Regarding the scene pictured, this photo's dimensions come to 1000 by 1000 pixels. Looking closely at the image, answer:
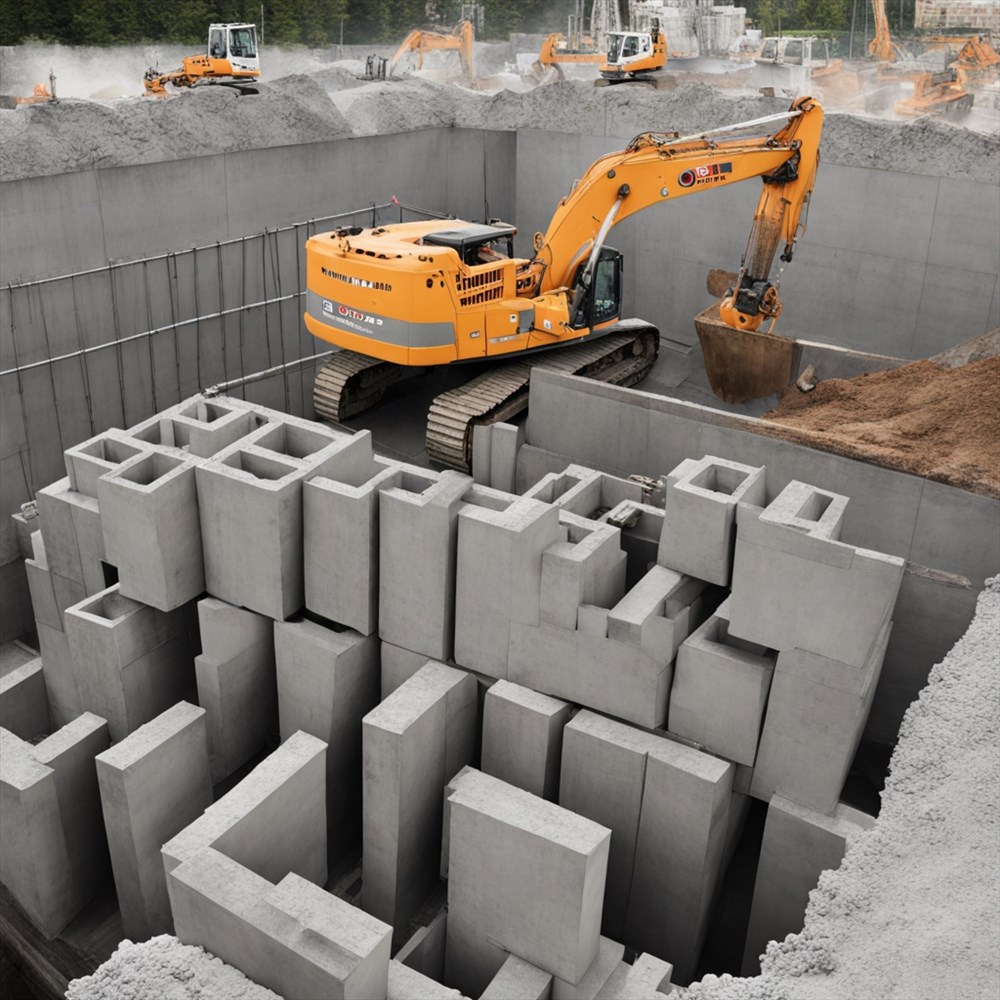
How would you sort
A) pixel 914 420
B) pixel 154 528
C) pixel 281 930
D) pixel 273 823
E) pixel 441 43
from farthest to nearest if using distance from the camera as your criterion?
pixel 441 43 < pixel 914 420 < pixel 154 528 < pixel 273 823 < pixel 281 930

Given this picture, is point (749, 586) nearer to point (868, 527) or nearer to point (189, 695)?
point (868, 527)

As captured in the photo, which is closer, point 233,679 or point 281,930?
point 281,930

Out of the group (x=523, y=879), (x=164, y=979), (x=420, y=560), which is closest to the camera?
(x=164, y=979)

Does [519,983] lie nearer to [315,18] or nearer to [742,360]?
[742,360]

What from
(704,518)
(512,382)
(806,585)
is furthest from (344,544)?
(512,382)

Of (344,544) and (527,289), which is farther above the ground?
(527,289)

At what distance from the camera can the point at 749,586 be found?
6.28m

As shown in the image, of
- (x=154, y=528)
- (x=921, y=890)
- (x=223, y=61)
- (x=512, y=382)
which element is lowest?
(x=512, y=382)

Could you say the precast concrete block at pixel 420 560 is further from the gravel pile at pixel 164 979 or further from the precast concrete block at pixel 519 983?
the gravel pile at pixel 164 979

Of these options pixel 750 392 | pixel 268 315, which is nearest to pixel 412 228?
pixel 268 315

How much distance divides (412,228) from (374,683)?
6422mm

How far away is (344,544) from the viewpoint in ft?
23.0

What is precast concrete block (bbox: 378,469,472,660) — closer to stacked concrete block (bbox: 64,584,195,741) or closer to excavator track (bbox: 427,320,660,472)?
stacked concrete block (bbox: 64,584,195,741)

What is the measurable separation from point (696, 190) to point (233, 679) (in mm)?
7876
